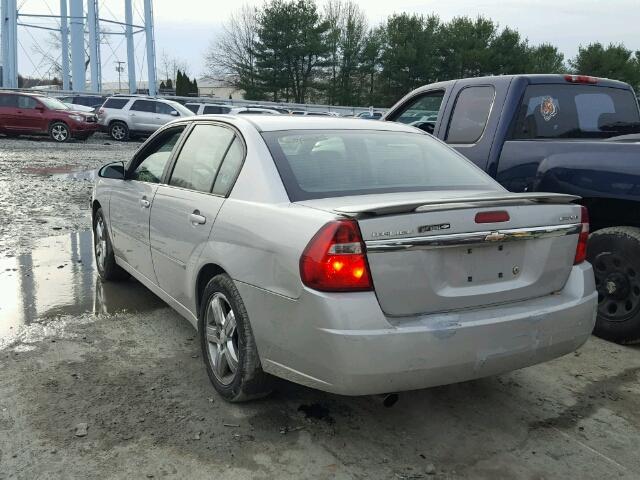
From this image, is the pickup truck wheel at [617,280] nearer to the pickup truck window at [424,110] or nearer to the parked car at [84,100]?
the pickup truck window at [424,110]

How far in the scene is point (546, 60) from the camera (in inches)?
2242

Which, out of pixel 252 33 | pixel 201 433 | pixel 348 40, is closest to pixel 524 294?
pixel 201 433

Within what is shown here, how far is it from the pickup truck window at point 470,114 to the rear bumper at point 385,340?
2614 mm

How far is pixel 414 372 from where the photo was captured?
110 inches

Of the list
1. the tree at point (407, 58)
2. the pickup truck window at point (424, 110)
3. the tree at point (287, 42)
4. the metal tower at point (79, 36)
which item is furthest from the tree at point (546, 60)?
the pickup truck window at point (424, 110)

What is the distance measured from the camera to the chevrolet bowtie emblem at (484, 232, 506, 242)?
Result: 2.92m

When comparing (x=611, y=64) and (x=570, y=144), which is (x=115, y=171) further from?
(x=611, y=64)

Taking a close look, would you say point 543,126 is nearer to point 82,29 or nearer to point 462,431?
point 462,431

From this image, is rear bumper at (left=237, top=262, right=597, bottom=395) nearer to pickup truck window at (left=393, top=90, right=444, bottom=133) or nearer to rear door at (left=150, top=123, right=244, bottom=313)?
rear door at (left=150, top=123, right=244, bottom=313)

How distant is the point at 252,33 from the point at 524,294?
2541 inches

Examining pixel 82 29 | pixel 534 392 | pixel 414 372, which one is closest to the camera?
pixel 414 372

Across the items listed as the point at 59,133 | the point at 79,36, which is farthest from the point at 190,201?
the point at 79,36

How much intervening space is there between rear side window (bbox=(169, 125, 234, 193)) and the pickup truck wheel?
2759mm

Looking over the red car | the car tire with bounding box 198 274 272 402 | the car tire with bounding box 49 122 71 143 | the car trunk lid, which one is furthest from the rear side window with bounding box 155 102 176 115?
the car trunk lid
